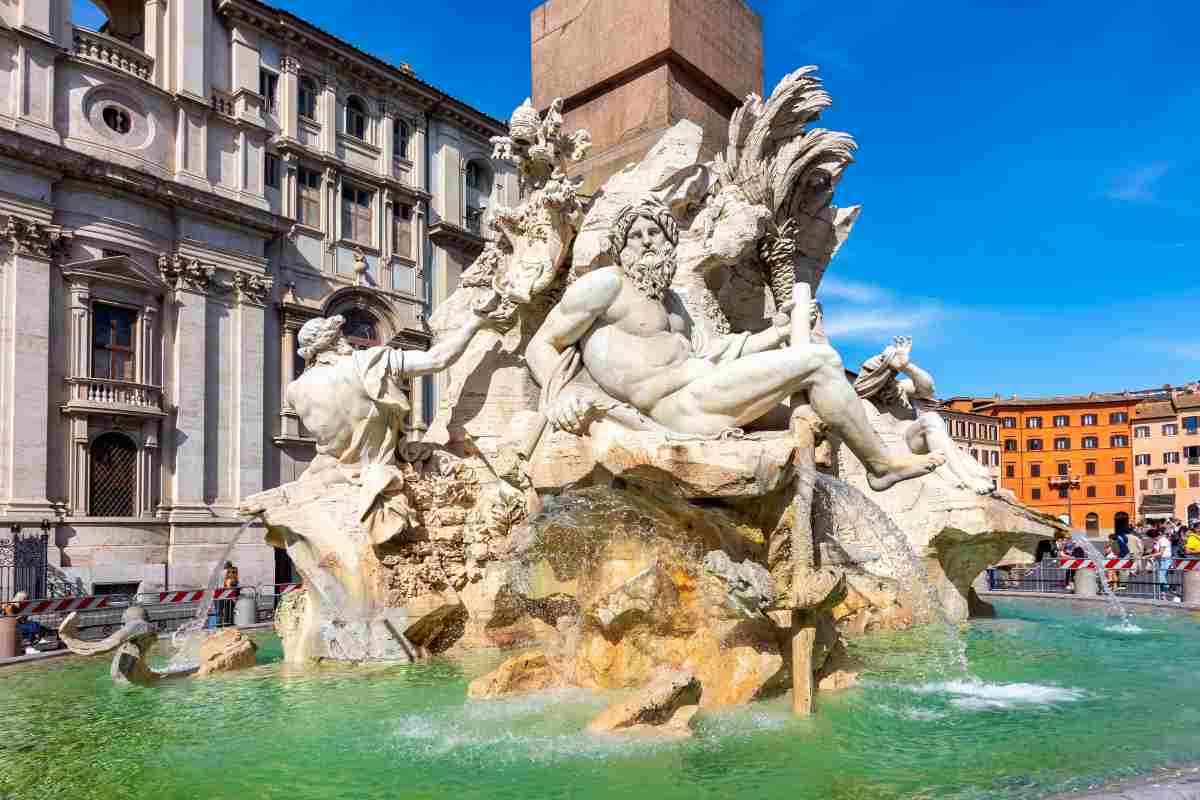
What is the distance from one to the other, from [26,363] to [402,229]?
12.6 m

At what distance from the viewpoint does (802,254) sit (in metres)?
9.94

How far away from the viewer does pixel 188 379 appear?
76.2 ft

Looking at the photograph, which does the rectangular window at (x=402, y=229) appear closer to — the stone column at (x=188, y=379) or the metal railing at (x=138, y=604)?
the stone column at (x=188, y=379)

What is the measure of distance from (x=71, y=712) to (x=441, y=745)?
285 centimetres

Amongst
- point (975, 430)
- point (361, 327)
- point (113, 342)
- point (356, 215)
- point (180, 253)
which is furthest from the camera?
point (975, 430)

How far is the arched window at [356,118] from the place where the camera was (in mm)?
28531

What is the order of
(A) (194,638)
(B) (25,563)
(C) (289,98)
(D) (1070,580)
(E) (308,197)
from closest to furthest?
(A) (194,638) < (D) (1070,580) < (B) (25,563) < (C) (289,98) < (E) (308,197)

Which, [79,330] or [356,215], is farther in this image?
[356,215]

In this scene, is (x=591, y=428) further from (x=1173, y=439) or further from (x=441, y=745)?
(x=1173, y=439)

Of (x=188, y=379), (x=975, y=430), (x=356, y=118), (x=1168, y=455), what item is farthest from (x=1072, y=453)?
(x=188, y=379)

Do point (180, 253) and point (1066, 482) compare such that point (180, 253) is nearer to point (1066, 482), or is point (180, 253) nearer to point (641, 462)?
point (641, 462)

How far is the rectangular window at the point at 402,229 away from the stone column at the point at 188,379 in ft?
23.1

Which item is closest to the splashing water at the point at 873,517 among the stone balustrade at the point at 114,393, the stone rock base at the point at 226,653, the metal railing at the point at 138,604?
the stone rock base at the point at 226,653

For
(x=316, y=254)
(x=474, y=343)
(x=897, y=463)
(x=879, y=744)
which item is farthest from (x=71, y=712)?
(x=316, y=254)
